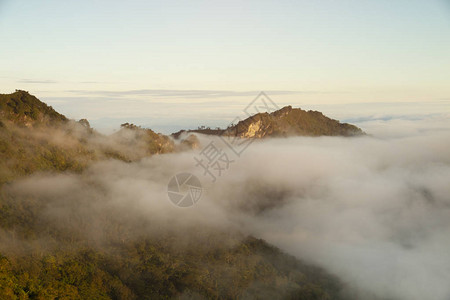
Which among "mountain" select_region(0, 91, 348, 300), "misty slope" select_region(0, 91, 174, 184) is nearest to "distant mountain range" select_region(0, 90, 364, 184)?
"misty slope" select_region(0, 91, 174, 184)

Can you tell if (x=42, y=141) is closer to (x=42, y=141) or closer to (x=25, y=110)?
(x=42, y=141)

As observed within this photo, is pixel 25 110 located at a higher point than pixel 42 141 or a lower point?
higher

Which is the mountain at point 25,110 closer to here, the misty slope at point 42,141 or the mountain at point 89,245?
the misty slope at point 42,141

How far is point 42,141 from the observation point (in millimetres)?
135750

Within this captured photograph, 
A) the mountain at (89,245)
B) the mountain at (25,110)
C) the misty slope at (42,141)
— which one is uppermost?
the mountain at (25,110)

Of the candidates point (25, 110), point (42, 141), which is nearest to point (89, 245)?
point (42, 141)

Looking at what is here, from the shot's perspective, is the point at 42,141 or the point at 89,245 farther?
the point at 42,141

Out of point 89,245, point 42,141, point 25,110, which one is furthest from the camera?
point 42,141

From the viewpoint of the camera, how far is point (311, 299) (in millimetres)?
111688

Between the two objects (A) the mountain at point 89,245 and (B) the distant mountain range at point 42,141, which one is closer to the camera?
(A) the mountain at point 89,245

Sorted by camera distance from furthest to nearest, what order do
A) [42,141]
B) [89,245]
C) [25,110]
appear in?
[42,141], [25,110], [89,245]

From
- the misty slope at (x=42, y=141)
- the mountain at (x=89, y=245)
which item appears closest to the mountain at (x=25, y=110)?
the misty slope at (x=42, y=141)

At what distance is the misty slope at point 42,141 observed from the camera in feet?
401

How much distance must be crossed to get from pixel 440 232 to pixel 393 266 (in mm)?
52513
